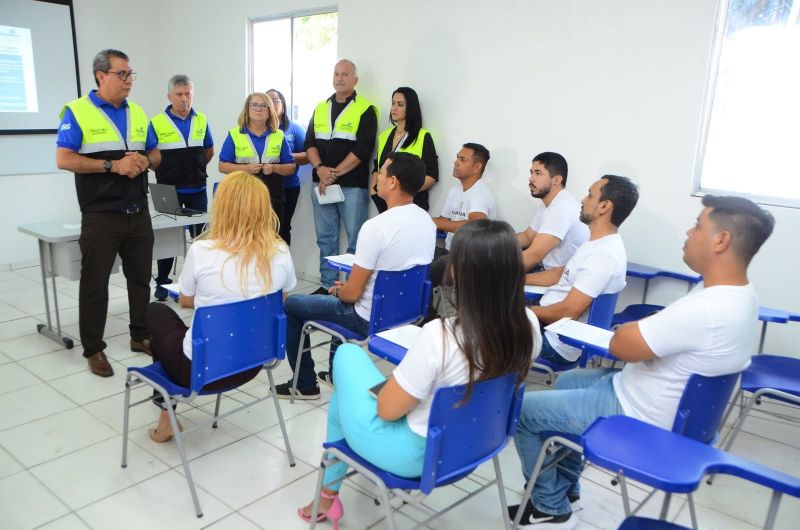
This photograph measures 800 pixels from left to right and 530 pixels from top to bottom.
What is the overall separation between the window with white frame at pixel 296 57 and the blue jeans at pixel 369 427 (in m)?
3.90

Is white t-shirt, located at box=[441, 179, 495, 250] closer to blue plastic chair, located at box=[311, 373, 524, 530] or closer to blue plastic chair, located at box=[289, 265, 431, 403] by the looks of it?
blue plastic chair, located at box=[289, 265, 431, 403]

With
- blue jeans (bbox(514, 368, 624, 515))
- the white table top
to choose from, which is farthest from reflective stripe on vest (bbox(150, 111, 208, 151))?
blue jeans (bbox(514, 368, 624, 515))

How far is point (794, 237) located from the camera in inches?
125

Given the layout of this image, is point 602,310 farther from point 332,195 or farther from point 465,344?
point 332,195

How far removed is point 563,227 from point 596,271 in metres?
0.82

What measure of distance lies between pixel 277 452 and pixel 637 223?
253 centimetres

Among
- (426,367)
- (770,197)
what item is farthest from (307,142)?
(426,367)

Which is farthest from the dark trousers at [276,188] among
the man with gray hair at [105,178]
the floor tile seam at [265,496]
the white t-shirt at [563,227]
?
the floor tile seam at [265,496]

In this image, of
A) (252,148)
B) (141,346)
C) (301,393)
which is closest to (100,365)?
(141,346)

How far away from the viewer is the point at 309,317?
300cm

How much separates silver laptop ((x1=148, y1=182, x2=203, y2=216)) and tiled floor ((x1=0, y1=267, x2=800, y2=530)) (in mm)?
1236

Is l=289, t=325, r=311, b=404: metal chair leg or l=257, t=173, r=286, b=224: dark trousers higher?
l=257, t=173, r=286, b=224: dark trousers

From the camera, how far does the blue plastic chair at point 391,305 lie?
8.86ft

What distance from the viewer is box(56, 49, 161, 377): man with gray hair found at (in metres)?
3.10
